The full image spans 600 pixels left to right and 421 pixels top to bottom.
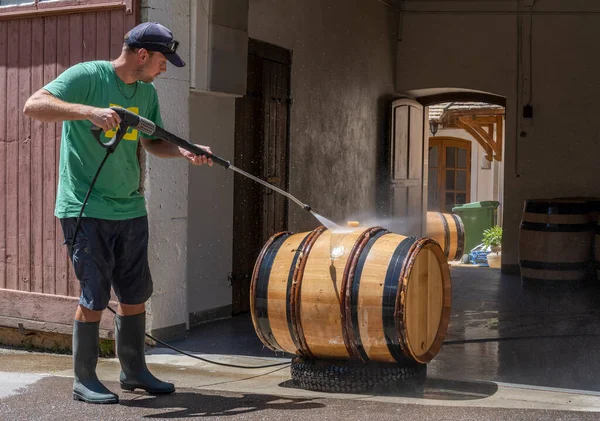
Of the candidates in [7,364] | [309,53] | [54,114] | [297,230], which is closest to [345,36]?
[309,53]

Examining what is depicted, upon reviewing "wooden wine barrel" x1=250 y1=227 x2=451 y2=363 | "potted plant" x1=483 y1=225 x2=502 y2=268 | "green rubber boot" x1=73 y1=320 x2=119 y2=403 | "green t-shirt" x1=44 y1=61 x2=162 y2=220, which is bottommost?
"potted plant" x1=483 y1=225 x2=502 y2=268

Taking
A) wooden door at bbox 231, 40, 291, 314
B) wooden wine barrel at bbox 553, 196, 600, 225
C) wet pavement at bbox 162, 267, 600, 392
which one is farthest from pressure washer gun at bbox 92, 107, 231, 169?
wooden wine barrel at bbox 553, 196, 600, 225

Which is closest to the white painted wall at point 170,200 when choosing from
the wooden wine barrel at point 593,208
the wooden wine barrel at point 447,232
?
the wooden wine barrel at point 593,208

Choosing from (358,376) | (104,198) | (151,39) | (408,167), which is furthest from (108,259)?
(408,167)

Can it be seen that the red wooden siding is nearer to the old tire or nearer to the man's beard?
the man's beard

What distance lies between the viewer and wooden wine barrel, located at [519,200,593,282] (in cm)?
892

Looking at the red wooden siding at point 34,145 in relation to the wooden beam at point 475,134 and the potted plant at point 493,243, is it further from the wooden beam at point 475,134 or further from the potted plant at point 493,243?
the wooden beam at point 475,134

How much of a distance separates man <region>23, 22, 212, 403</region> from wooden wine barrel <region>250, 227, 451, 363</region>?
64 cm

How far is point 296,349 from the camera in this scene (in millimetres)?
4762

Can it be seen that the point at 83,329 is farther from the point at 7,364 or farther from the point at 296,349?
the point at 7,364

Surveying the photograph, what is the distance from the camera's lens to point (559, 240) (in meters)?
8.94

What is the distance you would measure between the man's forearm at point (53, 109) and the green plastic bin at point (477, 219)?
15250 millimetres

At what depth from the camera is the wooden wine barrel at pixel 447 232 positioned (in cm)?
1283

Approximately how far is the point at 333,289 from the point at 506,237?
22.6ft
